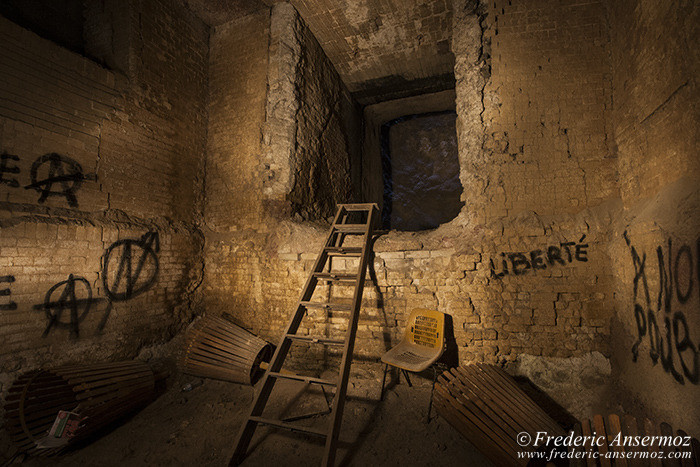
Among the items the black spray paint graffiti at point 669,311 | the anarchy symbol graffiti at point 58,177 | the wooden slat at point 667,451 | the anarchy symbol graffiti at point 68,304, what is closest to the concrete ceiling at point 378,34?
the anarchy symbol graffiti at point 58,177

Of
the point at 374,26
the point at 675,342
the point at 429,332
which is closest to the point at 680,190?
the point at 675,342

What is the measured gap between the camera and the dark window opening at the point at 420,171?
814 centimetres

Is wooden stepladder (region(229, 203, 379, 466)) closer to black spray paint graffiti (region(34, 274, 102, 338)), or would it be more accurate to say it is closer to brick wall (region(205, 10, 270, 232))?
brick wall (region(205, 10, 270, 232))

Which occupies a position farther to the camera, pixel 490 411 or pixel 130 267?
pixel 130 267

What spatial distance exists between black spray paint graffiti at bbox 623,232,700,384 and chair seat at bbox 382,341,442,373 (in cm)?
179

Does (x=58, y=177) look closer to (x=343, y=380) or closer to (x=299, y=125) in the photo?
(x=299, y=125)

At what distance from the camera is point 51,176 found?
3.39 metres

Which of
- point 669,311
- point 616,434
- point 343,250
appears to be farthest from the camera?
point 343,250

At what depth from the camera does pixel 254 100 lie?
4.83 metres

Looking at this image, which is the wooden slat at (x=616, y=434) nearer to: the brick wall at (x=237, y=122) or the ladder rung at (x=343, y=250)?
the ladder rung at (x=343, y=250)

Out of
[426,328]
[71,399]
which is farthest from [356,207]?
[71,399]

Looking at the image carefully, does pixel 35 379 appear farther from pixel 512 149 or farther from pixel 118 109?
pixel 512 149

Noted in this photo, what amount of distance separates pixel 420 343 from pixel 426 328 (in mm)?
184

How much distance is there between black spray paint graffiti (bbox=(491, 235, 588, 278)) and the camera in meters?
3.28
